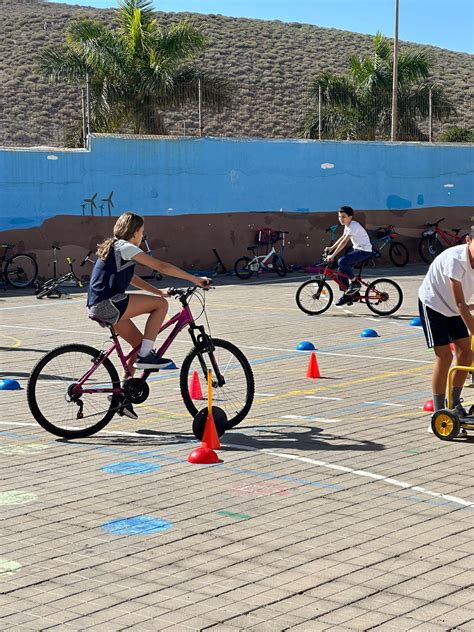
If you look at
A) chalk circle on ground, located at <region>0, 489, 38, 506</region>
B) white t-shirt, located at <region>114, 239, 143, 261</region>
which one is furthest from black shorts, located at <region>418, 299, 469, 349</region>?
chalk circle on ground, located at <region>0, 489, 38, 506</region>

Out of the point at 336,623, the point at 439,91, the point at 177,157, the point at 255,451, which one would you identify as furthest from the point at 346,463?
the point at 439,91

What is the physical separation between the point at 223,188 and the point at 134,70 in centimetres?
1013

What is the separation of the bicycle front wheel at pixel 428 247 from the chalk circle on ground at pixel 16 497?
944 inches

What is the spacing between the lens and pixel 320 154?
2984 centimetres

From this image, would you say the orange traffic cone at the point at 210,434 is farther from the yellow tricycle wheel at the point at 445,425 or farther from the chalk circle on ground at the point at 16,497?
the yellow tricycle wheel at the point at 445,425

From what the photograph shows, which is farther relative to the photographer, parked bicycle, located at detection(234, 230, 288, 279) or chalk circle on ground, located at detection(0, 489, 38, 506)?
parked bicycle, located at detection(234, 230, 288, 279)

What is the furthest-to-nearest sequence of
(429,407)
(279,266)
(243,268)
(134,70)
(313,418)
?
1. (134,70)
2. (279,266)
3. (243,268)
4. (429,407)
5. (313,418)

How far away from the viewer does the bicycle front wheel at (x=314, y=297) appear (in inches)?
A: 729

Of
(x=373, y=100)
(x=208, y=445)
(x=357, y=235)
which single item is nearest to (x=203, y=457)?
(x=208, y=445)

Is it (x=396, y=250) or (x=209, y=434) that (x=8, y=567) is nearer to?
(x=209, y=434)

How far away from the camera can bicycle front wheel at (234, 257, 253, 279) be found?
26.0 meters

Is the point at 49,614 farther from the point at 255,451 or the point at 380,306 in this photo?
the point at 380,306

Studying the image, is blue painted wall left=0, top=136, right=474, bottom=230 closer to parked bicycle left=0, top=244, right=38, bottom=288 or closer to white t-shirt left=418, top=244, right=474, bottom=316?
parked bicycle left=0, top=244, right=38, bottom=288

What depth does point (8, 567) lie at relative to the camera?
235 inches
